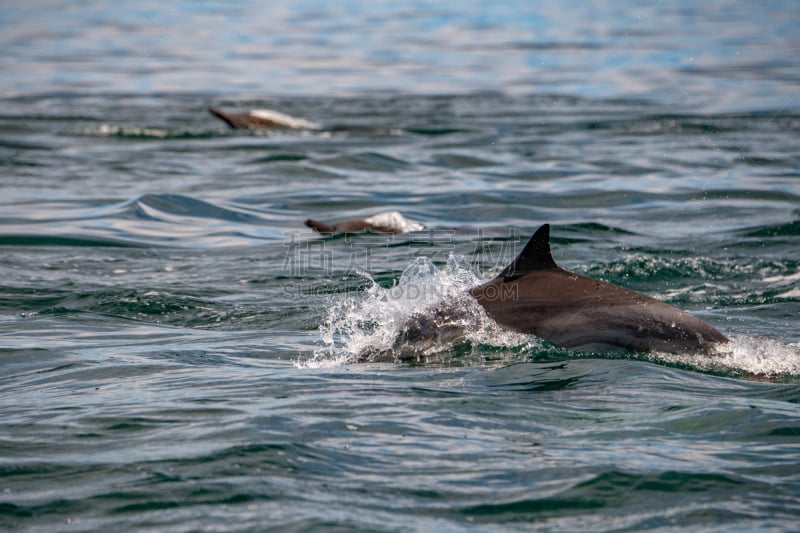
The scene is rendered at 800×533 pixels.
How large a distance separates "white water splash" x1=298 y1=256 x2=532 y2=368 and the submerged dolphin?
108mm

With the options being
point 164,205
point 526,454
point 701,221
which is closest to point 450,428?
point 526,454

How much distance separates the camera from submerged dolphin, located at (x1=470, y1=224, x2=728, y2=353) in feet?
24.9

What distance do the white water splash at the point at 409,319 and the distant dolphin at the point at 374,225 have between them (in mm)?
4187

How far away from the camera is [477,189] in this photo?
1642cm

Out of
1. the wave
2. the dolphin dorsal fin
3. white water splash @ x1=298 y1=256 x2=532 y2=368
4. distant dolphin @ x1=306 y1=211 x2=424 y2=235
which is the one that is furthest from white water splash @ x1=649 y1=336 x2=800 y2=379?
the wave

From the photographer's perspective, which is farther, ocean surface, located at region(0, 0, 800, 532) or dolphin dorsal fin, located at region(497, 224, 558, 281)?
dolphin dorsal fin, located at region(497, 224, 558, 281)

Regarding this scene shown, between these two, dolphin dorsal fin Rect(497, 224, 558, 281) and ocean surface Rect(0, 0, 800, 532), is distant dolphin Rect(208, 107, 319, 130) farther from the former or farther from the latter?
dolphin dorsal fin Rect(497, 224, 558, 281)

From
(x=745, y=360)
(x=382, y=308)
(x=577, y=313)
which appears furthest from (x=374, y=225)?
(x=745, y=360)

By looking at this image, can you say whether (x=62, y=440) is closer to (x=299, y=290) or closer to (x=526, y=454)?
(x=526, y=454)

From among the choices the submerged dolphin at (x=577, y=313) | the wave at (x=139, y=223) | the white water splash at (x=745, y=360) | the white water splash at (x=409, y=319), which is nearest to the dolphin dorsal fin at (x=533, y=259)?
the submerged dolphin at (x=577, y=313)

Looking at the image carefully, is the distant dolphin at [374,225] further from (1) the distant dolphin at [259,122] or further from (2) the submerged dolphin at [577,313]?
(1) the distant dolphin at [259,122]

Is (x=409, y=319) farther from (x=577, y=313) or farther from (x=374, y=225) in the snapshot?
(x=374, y=225)

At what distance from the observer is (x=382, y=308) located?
8.28m

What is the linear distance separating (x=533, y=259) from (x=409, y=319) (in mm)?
978
